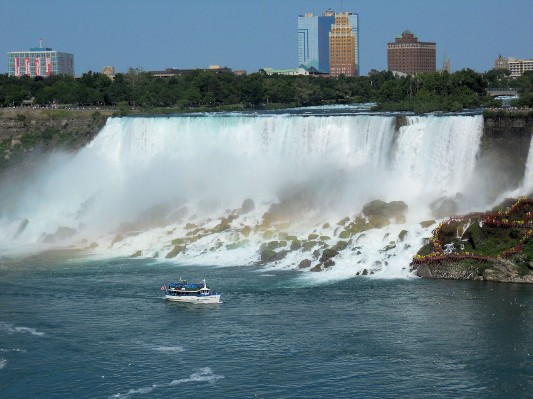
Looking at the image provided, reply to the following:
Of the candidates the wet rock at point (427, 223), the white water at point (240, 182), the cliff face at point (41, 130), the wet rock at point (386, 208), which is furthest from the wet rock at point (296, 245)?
the cliff face at point (41, 130)

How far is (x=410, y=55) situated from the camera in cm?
18950

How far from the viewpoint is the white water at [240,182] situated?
4512 centimetres

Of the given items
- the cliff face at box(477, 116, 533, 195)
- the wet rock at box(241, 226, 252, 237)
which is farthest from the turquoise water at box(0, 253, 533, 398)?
A: the cliff face at box(477, 116, 533, 195)

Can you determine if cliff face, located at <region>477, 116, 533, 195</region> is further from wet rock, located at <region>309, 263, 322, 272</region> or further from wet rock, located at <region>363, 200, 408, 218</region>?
wet rock, located at <region>309, 263, 322, 272</region>

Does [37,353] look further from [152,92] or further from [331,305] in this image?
[152,92]

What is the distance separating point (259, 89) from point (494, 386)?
68587mm

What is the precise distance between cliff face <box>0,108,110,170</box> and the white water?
251 centimetres

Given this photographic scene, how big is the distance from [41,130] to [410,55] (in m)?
129

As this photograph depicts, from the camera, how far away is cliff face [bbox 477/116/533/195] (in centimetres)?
4469

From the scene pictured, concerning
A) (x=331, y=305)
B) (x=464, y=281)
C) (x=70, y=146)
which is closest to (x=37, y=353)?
(x=331, y=305)

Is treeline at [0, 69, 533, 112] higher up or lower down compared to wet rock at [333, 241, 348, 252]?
higher up

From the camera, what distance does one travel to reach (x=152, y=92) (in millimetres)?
89812

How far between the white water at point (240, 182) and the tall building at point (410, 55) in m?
132

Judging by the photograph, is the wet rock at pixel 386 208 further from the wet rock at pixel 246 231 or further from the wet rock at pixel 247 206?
the wet rock at pixel 247 206
